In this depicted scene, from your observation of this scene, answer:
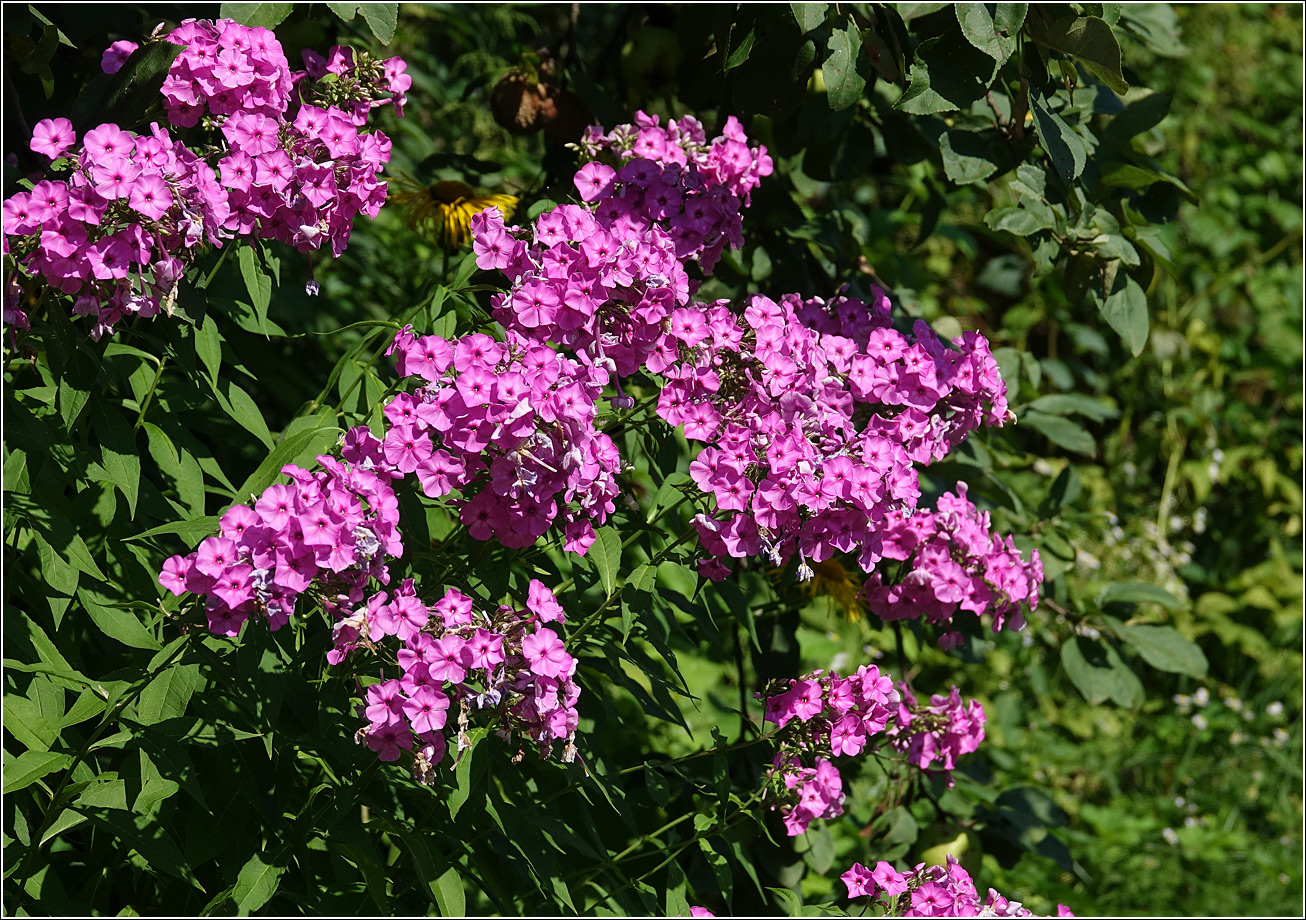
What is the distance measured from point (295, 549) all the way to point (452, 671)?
0.74ft

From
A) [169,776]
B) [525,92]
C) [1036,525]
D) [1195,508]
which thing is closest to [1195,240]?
[1195,508]

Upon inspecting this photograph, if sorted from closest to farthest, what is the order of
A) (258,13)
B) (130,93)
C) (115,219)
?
(115,219) < (130,93) < (258,13)

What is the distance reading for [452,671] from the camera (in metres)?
1.38

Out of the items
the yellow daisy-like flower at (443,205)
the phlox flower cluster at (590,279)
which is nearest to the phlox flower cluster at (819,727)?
the phlox flower cluster at (590,279)

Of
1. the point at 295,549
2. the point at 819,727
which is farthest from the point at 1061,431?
the point at 295,549

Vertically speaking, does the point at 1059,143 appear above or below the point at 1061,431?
above

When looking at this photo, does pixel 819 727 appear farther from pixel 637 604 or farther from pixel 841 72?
pixel 841 72

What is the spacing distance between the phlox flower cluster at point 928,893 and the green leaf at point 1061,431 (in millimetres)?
1028

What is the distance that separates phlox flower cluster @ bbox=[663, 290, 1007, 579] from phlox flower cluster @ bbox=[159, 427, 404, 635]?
42 cm

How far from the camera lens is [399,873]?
186 cm

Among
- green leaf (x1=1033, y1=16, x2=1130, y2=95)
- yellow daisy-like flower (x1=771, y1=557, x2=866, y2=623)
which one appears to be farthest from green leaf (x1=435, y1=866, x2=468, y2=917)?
green leaf (x1=1033, y1=16, x2=1130, y2=95)

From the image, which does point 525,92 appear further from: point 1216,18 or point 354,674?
point 1216,18

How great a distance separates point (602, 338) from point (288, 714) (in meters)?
0.74

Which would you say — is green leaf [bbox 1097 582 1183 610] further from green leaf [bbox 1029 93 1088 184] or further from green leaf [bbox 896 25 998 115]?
green leaf [bbox 896 25 998 115]
